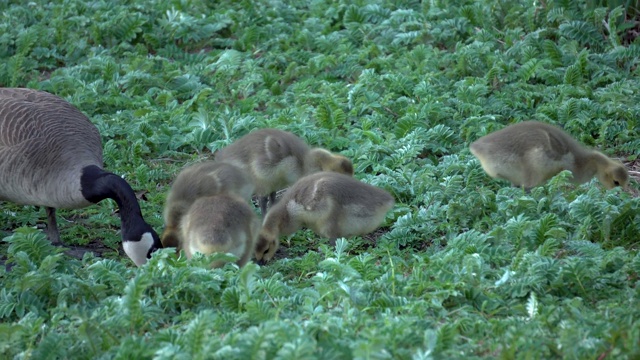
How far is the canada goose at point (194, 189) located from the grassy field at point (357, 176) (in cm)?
47

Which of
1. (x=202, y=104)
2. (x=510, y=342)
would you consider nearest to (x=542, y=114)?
(x=202, y=104)

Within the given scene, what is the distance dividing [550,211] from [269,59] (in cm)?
528

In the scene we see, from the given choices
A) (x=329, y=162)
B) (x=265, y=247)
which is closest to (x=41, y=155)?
(x=265, y=247)

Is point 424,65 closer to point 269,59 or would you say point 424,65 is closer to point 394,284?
point 269,59

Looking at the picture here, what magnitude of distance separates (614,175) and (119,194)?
4199mm

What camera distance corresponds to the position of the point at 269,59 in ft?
40.0

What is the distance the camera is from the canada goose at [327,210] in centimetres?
768

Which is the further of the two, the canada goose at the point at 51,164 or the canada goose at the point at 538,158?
the canada goose at the point at 538,158

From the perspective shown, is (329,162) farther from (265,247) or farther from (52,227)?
(52,227)

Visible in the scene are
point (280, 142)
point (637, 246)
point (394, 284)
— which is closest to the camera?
point (394, 284)

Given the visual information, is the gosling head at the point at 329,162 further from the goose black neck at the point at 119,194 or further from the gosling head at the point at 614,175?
the gosling head at the point at 614,175

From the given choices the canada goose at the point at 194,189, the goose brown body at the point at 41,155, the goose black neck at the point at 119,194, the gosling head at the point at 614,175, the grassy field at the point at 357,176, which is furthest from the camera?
the gosling head at the point at 614,175

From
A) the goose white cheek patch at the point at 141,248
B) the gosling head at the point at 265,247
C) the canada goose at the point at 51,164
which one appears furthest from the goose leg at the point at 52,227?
the gosling head at the point at 265,247

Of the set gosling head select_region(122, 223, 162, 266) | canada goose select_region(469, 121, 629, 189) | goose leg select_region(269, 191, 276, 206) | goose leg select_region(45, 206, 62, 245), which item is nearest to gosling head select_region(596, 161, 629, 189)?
canada goose select_region(469, 121, 629, 189)
